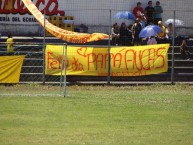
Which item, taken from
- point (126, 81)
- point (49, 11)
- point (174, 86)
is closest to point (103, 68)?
point (126, 81)

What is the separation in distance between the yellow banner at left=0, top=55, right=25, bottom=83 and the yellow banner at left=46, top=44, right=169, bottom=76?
1.14 metres

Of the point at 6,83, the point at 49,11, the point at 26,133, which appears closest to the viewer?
the point at 26,133

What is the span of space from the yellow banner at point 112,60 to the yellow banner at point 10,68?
1145 millimetres

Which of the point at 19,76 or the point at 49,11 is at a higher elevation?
the point at 49,11

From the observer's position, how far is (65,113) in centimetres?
1748

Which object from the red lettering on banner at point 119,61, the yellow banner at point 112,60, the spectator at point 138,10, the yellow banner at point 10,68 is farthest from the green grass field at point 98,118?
the spectator at point 138,10

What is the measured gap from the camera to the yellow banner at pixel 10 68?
25556mm

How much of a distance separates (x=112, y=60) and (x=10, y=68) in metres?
4.16

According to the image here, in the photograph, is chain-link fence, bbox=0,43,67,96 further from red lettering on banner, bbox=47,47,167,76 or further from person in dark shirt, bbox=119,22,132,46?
person in dark shirt, bbox=119,22,132,46

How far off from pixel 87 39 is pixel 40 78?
249 centimetres

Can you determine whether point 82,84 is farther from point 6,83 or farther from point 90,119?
point 90,119

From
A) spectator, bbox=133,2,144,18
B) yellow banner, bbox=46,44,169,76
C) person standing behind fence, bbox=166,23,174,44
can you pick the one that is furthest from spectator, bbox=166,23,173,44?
spectator, bbox=133,2,144,18

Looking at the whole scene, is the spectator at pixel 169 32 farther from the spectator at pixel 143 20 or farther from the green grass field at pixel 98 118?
the green grass field at pixel 98 118

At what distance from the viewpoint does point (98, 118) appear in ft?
55.1
